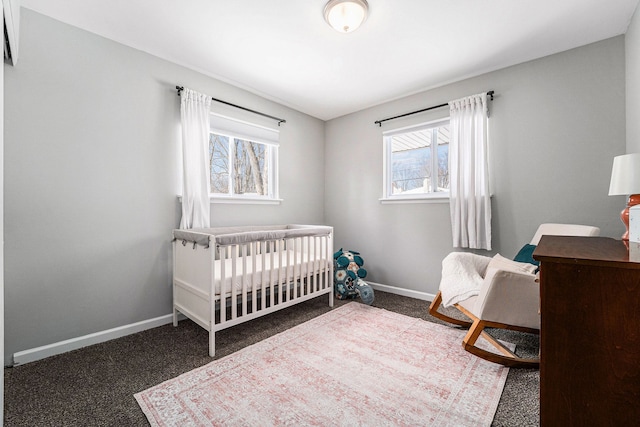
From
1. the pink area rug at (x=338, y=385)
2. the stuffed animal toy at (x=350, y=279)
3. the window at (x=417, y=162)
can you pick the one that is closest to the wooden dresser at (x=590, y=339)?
the pink area rug at (x=338, y=385)

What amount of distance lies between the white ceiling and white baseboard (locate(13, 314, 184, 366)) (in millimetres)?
2227

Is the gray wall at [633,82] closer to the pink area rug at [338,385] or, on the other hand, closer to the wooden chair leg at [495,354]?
the wooden chair leg at [495,354]

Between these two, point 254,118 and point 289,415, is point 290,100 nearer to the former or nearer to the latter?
point 254,118

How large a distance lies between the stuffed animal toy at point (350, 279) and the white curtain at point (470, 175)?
40.1 inches

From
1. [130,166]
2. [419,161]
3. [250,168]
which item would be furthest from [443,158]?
[130,166]

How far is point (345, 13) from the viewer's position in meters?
1.74

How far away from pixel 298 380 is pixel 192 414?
0.56m

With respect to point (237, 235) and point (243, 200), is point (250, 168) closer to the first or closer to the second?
point (243, 200)

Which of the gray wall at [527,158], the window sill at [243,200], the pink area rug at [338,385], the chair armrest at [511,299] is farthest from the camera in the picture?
the window sill at [243,200]

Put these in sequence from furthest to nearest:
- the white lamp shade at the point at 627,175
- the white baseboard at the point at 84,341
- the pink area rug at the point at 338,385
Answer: the white baseboard at the point at 84,341
the white lamp shade at the point at 627,175
the pink area rug at the point at 338,385

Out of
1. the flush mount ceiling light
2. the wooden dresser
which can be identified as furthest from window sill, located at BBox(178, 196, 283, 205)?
the wooden dresser

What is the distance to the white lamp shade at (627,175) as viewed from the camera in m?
1.41

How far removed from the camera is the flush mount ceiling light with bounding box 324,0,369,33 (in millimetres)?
1695

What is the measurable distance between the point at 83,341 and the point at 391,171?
327 cm
